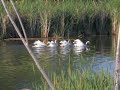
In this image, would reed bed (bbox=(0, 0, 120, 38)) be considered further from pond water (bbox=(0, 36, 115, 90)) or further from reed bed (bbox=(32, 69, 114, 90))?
reed bed (bbox=(32, 69, 114, 90))

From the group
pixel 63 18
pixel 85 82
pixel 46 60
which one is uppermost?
pixel 63 18

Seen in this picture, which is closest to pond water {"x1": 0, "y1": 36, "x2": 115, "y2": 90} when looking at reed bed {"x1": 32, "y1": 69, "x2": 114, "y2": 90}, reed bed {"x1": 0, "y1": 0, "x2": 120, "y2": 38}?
reed bed {"x1": 32, "y1": 69, "x2": 114, "y2": 90}

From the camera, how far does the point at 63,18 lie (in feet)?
50.8

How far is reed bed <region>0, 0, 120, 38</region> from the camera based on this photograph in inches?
587

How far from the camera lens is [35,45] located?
41.1ft

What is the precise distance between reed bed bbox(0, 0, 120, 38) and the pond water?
1.29m

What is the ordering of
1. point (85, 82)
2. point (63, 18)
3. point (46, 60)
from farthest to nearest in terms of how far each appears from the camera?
1. point (63, 18)
2. point (46, 60)
3. point (85, 82)

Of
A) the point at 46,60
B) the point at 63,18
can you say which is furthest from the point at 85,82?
the point at 63,18

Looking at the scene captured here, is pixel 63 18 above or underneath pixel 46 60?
above

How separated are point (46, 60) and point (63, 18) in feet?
18.4

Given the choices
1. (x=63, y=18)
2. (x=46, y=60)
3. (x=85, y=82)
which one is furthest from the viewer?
(x=63, y=18)

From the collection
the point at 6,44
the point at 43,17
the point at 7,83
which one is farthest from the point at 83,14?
the point at 7,83

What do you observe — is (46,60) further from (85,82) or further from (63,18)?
(63,18)

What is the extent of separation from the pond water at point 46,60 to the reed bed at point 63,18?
1.29 metres
